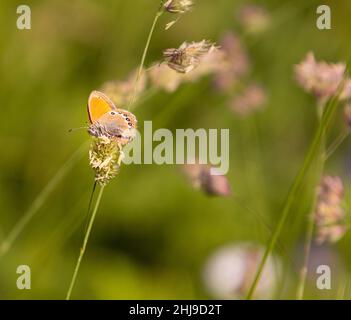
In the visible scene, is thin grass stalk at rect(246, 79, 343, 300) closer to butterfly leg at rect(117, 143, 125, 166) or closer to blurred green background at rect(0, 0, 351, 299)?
butterfly leg at rect(117, 143, 125, 166)

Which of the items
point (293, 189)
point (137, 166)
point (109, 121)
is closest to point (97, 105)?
point (109, 121)

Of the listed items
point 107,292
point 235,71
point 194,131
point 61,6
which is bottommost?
point 107,292

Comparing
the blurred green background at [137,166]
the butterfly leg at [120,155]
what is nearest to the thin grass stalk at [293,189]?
the butterfly leg at [120,155]

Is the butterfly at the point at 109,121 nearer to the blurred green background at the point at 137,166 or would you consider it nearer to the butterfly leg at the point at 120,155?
the butterfly leg at the point at 120,155

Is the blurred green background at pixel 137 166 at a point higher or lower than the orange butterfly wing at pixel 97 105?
higher

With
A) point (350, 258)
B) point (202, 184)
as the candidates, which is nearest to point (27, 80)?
point (350, 258)
